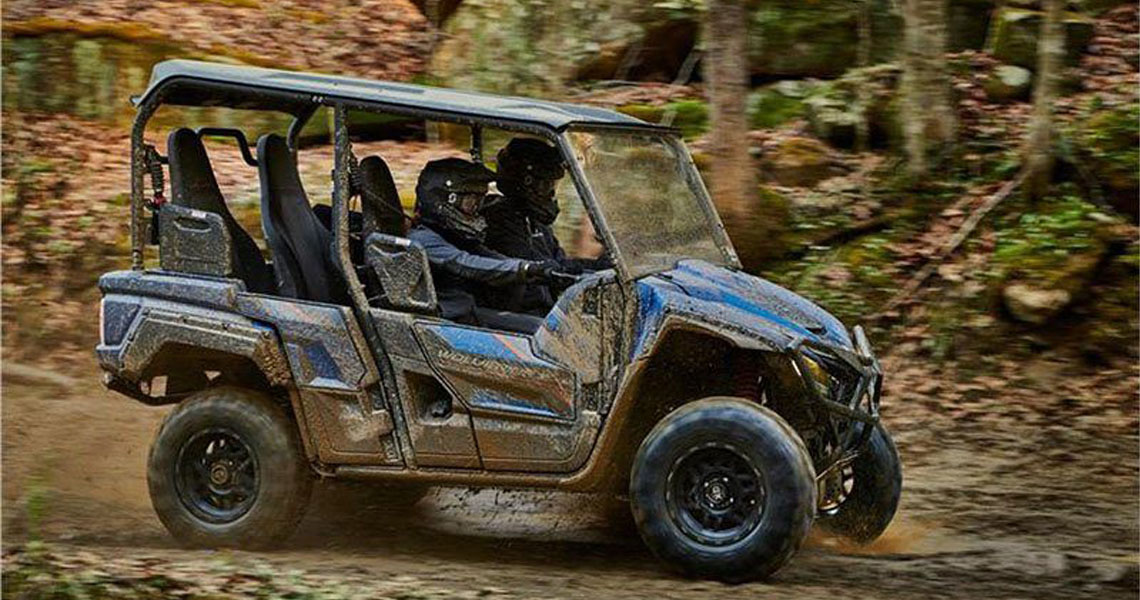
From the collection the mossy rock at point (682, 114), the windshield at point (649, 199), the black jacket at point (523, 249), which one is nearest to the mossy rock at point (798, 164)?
the mossy rock at point (682, 114)

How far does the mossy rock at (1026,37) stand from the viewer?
1276 centimetres

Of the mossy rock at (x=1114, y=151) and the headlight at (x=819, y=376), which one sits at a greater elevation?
the mossy rock at (x=1114, y=151)

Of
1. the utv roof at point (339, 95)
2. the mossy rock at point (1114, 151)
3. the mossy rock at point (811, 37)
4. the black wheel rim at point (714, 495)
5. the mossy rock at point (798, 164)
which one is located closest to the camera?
the black wheel rim at point (714, 495)

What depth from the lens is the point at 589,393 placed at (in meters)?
6.50

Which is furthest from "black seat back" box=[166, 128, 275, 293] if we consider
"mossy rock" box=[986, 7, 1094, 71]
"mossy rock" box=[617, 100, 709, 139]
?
"mossy rock" box=[986, 7, 1094, 71]

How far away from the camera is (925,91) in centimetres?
1163

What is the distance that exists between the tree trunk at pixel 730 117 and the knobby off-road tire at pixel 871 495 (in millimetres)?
3891

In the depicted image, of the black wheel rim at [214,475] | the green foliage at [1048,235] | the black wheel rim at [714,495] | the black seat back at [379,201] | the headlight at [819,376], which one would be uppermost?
the black seat back at [379,201]

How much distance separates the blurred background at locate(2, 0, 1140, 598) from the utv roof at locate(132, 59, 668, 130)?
1.94 meters

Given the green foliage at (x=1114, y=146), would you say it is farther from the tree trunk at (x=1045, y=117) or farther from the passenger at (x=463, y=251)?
the passenger at (x=463, y=251)

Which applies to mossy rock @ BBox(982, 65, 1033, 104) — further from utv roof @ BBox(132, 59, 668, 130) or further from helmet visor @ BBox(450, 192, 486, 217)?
helmet visor @ BBox(450, 192, 486, 217)

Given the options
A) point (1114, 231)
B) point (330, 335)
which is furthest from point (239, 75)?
point (1114, 231)

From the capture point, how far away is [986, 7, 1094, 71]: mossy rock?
12758 millimetres

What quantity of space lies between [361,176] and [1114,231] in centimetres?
578
